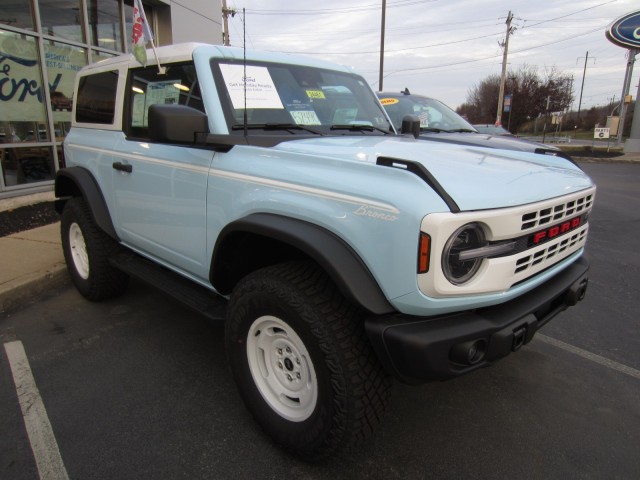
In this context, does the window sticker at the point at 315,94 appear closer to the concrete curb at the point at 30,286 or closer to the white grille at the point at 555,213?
the white grille at the point at 555,213

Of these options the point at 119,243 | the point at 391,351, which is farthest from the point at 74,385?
the point at 391,351

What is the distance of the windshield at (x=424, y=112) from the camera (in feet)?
21.4

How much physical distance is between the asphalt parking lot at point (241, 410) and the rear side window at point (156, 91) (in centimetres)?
129

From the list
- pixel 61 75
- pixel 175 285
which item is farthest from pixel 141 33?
pixel 61 75

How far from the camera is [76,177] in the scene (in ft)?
12.4

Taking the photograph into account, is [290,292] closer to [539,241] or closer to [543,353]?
[539,241]

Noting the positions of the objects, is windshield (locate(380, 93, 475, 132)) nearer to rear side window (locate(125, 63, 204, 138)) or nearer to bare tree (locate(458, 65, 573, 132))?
rear side window (locate(125, 63, 204, 138))

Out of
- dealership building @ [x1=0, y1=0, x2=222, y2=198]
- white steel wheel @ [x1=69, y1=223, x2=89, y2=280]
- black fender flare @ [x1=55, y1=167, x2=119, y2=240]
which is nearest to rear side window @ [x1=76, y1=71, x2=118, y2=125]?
black fender flare @ [x1=55, y1=167, x2=119, y2=240]

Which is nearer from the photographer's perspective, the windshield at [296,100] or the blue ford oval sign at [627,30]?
the windshield at [296,100]

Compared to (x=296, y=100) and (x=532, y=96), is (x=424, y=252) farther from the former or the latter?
(x=532, y=96)

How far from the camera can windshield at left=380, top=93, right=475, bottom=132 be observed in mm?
6508

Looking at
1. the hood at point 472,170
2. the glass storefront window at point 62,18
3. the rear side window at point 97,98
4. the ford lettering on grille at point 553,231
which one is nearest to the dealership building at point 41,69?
the glass storefront window at point 62,18

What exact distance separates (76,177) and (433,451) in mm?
3378

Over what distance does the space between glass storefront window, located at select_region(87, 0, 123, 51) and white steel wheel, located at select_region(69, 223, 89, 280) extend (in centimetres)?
675
